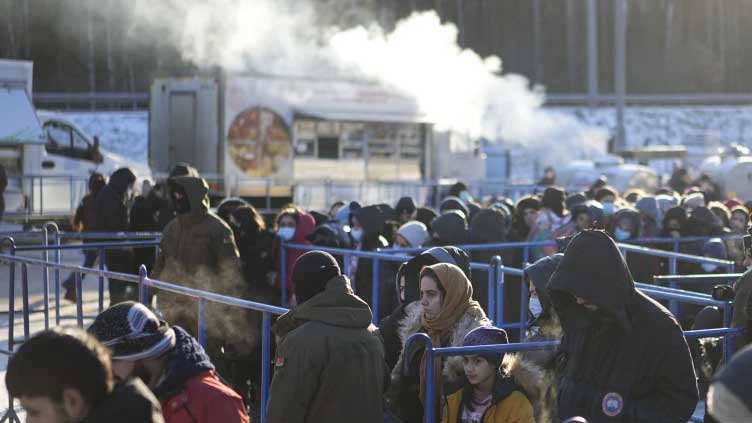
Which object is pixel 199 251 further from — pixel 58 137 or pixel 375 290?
pixel 58 137

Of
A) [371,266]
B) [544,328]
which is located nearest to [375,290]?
[371,266]

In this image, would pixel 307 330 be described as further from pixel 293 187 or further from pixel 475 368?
pixel 293 187

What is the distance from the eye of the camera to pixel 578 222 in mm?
11016

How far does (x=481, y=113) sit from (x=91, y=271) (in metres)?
25.1

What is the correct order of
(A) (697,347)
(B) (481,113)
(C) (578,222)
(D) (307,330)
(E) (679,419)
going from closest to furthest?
(E) (679,419), (D) (307,330), (A) (697,347), (C) (578,222), (B) (481,113)

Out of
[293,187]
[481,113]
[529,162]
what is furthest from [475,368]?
[529,162]

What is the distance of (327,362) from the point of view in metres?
4.67

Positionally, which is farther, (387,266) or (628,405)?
(387,266)

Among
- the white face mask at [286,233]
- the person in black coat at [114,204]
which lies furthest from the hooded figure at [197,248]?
the person in black coat at [114,204]

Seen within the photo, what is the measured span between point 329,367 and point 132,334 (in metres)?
1.15

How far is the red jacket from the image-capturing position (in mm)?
3777

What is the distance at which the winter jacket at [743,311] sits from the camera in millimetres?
5438

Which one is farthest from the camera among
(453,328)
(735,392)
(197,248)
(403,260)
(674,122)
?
(674,122)

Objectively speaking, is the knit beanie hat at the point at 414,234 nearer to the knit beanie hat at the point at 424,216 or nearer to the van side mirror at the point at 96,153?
the knit beanie hat at the point at 424,216
